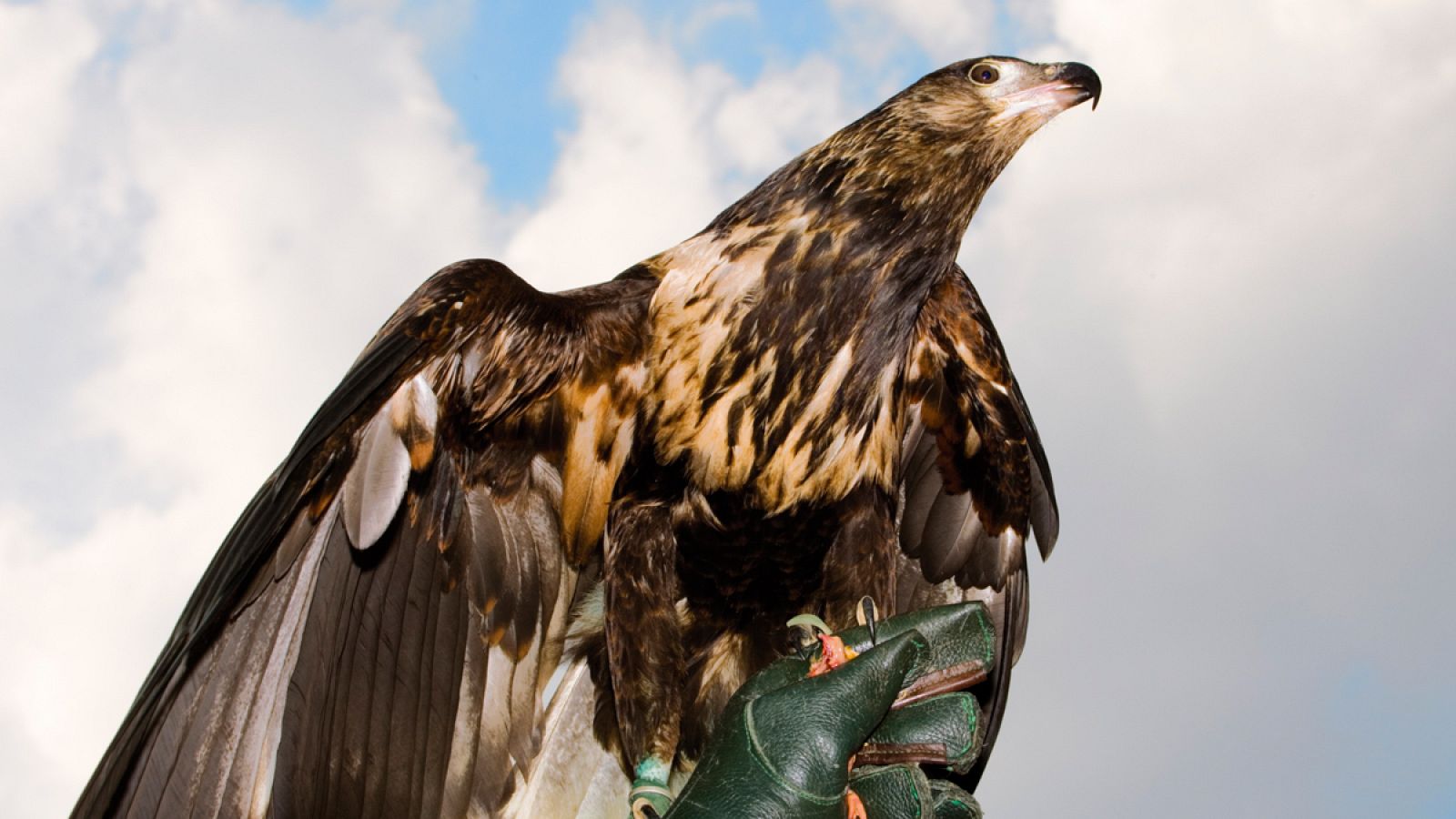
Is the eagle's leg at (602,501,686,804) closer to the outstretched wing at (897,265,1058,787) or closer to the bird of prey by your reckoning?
the bird of prey

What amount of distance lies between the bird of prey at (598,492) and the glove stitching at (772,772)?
903 millimetres

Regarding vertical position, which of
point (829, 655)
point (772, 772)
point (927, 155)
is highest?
point (927, 155)

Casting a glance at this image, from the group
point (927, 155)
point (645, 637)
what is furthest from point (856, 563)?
point (927, 155)

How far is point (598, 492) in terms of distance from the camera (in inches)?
171

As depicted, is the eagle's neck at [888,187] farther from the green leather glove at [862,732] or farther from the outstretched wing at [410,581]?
the green leather glove at [862,732]

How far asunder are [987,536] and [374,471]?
2.27 m

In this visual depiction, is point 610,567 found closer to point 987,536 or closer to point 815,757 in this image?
point 815,757

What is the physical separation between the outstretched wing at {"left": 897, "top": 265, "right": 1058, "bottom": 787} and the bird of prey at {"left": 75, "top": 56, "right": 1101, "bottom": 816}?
9.9 inches

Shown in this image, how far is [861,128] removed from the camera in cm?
428

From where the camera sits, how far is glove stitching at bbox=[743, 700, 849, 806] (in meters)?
3.18

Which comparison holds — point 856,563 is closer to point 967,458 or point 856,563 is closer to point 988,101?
point 967,458

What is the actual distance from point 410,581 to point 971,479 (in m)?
2.04

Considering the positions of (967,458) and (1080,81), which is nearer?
(1080,81)

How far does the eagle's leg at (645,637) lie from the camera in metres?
4.09
